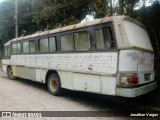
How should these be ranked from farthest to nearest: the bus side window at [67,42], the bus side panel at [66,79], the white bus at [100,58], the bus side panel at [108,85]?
the bus side window at [67,42] → the bus side panel at [66,79] → the bus side panel at [108,85] → the white bus at [100,58]

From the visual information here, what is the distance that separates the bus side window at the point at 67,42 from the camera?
341 inches

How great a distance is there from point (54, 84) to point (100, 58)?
322 centimetres

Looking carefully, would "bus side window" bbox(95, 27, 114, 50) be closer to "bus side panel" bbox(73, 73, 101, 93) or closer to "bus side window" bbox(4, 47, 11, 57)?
"bus side panel" bbox(73, 73, 101, 93)

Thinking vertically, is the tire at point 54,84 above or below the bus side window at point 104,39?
below

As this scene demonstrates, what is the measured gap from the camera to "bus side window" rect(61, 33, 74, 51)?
28.5 ft

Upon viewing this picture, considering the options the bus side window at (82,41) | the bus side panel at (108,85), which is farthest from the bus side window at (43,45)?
the bus side panel at (108,85)

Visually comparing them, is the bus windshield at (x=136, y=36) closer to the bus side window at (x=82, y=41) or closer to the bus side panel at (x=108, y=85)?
the bus side panel at (x=108, y=85)

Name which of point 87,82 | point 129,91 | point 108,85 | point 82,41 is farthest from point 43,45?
point 129,91

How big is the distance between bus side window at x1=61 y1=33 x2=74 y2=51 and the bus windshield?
7.71 feet

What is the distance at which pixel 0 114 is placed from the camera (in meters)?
7.02

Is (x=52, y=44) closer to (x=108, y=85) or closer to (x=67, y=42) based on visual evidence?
(x=67, y=42)

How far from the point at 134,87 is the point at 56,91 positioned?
12.6ft

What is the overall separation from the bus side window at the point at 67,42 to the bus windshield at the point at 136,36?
92.5 inches

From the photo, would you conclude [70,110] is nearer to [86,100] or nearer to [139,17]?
[86,100]
